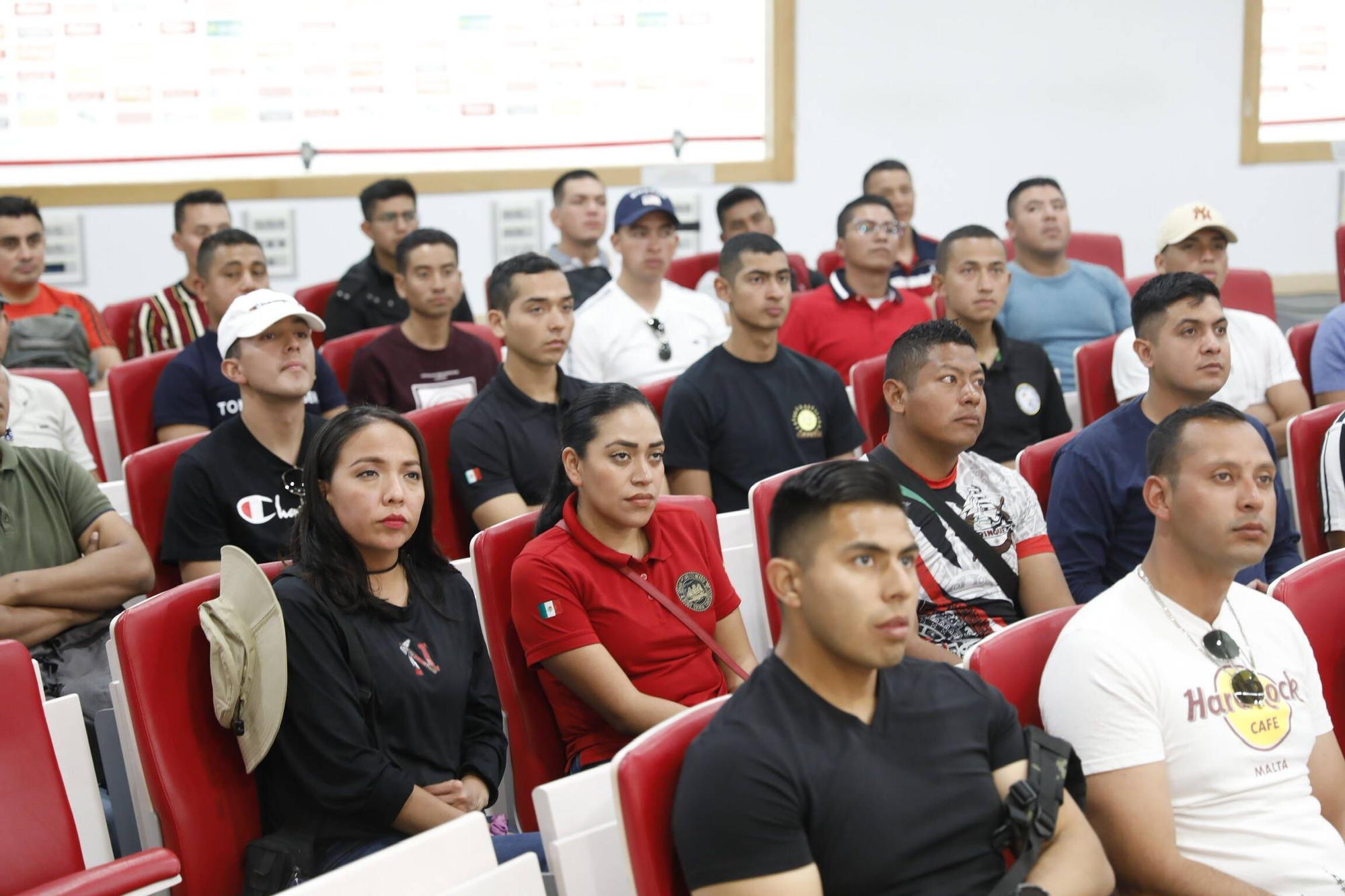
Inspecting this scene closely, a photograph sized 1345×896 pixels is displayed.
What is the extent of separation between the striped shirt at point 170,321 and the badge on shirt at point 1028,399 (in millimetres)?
2709

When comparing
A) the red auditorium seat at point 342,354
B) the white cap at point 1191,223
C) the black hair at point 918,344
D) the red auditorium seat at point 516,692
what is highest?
the white cap at point 1191,223

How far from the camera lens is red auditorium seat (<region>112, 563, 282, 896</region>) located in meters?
1.93

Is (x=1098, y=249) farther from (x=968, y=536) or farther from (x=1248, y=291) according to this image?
(x=968, y=536)

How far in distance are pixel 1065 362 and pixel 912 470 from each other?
7.35ft

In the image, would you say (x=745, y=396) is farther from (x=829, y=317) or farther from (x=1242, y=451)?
(x=1242, y=451)

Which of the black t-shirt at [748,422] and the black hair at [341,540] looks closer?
the black hair at [341,540]

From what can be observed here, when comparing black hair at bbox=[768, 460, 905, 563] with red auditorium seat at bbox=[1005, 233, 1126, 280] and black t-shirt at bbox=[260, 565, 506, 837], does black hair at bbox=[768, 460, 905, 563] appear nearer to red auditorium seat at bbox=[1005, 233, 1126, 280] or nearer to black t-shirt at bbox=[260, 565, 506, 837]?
black t-shirt at bbox=[260, 565, 506, 837]

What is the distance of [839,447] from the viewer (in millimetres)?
3488

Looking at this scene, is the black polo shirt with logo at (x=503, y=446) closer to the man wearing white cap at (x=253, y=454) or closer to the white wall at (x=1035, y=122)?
the man wearing white cap at (x=253, y=454)

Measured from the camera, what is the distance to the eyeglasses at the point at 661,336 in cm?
433

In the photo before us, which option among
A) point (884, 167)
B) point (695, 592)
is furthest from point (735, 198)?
point (695, 592)

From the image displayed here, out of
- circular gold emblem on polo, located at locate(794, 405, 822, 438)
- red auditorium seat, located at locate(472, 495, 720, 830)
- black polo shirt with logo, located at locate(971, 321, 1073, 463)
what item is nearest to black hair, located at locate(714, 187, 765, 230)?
black polo shirt with logo, located at locate(971, 321, 1073, 463)

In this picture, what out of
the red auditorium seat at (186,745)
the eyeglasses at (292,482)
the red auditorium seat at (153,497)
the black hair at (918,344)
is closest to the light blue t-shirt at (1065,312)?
the black hair at (918,344)

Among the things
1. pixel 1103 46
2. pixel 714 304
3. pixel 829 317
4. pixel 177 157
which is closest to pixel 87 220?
pixel 177 157
